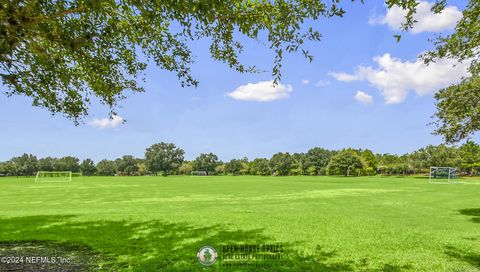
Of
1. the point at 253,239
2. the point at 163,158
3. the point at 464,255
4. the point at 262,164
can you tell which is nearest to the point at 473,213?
the point at 464,255

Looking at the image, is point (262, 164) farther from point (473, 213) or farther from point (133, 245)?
point (133, 245)

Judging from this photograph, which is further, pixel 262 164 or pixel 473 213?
pixel 262 164

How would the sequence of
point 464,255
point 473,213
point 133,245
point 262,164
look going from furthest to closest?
point 262,164
point 473,213
point 133,245
point 464,255

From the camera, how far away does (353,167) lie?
5094 inches

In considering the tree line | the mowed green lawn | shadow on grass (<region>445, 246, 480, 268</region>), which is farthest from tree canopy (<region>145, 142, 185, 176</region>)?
shadow on grass (<region>445, 246, 480, 268</region>)

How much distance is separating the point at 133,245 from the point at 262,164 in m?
157

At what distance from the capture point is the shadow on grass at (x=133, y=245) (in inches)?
356

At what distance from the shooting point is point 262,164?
167m

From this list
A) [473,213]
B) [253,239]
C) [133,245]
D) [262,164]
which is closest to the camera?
[133,245]

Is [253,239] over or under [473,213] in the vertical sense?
over

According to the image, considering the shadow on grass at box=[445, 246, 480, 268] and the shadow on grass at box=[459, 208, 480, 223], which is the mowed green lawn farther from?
the shadow on grass at box=[459, 208, 480, 223]

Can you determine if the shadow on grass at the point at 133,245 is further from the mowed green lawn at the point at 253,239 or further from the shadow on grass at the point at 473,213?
Result: the shadow on grass at the point at 473,213

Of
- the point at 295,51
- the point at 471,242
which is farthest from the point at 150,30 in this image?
the point at 471,242

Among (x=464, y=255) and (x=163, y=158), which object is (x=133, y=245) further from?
(x=163, y=158)
